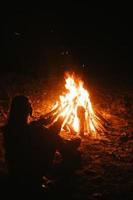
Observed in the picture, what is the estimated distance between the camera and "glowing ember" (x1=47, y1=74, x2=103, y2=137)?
923 centimetres

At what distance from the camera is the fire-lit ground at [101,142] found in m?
7.22

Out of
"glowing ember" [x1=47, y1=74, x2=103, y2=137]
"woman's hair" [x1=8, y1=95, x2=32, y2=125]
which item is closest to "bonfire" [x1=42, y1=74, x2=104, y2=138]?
"glowing ember" [x1=47, y1=74, x2=103, y2=137]

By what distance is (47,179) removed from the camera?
736 cm

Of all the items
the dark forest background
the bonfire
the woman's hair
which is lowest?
the woman's hair

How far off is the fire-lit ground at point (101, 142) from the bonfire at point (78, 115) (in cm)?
22

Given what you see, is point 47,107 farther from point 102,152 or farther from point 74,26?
point 74,26

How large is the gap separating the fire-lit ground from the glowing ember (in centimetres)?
26

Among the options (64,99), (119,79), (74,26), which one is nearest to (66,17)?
(74,26)

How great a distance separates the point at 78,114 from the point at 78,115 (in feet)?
0.09

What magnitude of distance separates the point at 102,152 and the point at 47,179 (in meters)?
1.60

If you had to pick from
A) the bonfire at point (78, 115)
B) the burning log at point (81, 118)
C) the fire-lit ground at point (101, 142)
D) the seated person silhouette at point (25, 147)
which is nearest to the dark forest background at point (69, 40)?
the fire-lit ground at point (101, 142)

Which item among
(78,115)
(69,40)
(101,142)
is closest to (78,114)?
(78,115)

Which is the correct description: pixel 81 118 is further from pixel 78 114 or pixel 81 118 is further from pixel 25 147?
pixel 25 147

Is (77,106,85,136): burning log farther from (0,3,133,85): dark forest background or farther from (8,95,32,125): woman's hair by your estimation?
(0,3,133,85): dark forest background
